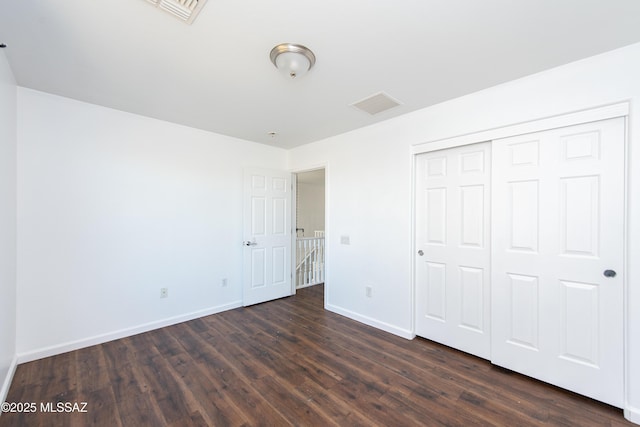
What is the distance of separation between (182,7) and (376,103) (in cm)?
178

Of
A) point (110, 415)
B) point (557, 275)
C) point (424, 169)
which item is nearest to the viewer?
point (110, 415)

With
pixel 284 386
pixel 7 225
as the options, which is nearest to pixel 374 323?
pixel 284 386

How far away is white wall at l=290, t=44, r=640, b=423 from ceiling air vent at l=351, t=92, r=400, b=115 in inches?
13.7

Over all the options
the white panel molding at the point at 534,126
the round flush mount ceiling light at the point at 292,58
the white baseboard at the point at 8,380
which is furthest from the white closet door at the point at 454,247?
the white baseboard at the point at 8,380

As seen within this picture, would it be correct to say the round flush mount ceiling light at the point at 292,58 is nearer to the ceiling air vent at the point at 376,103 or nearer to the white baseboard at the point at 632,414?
the ceiling air vent at the point at 376,103

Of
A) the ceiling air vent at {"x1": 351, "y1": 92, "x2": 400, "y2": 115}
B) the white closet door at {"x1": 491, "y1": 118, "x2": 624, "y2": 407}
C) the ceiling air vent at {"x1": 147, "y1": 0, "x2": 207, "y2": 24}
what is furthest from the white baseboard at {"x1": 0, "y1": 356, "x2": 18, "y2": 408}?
the white closet door at {"x1": 491, "y1": 118, "x2": 624, "y2": 407}

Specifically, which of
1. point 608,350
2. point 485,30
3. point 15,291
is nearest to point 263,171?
point 15,291

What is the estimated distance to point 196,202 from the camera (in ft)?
11.4

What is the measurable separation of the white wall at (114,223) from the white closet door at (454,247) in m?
2.63

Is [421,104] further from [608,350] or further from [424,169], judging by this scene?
[608,350]

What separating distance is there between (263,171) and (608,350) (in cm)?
404

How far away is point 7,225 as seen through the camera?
2059mm

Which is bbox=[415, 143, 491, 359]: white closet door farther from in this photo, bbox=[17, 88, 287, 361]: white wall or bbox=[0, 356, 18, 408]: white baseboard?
bbox=[0, 356, 18, 408]: white baseboard

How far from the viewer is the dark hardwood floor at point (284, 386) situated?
68.2 inches
